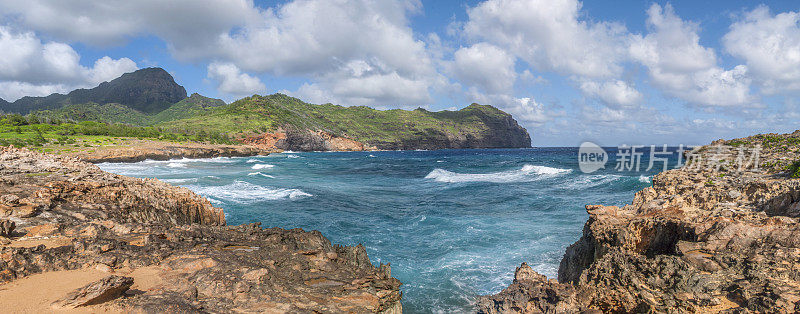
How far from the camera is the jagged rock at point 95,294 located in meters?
4.07

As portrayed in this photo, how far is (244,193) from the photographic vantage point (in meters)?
24.1

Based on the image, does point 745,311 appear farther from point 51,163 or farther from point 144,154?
point 144,154

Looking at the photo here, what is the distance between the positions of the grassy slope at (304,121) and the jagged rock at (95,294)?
10347cm

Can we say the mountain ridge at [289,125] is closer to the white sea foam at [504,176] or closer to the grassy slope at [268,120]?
the grassy slope at [268,120]

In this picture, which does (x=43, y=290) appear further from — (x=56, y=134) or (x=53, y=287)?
(x=56, y=134)

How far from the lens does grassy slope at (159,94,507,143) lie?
108750mm

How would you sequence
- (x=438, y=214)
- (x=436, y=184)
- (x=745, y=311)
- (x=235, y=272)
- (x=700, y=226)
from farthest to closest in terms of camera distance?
1. (x=436, y=184)
2. (x=438, y=214)
3. (x=700, y=226)
4. (x=235, y=272)
5. (x=745, y=311)

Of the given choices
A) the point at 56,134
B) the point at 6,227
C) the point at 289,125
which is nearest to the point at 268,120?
the point at 289,125

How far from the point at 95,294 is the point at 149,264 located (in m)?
1.60

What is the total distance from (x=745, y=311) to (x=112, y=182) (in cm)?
1341

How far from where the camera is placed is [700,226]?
595 cm

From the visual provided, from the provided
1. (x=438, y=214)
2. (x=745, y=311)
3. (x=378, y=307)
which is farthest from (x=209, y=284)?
(x=438, y=214)

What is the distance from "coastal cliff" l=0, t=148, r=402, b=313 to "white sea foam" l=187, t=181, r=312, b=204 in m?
12.8

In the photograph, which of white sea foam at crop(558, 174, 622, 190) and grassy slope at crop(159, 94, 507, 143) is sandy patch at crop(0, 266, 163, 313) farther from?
grassy slope at crop(159, 94, 507, 143)
